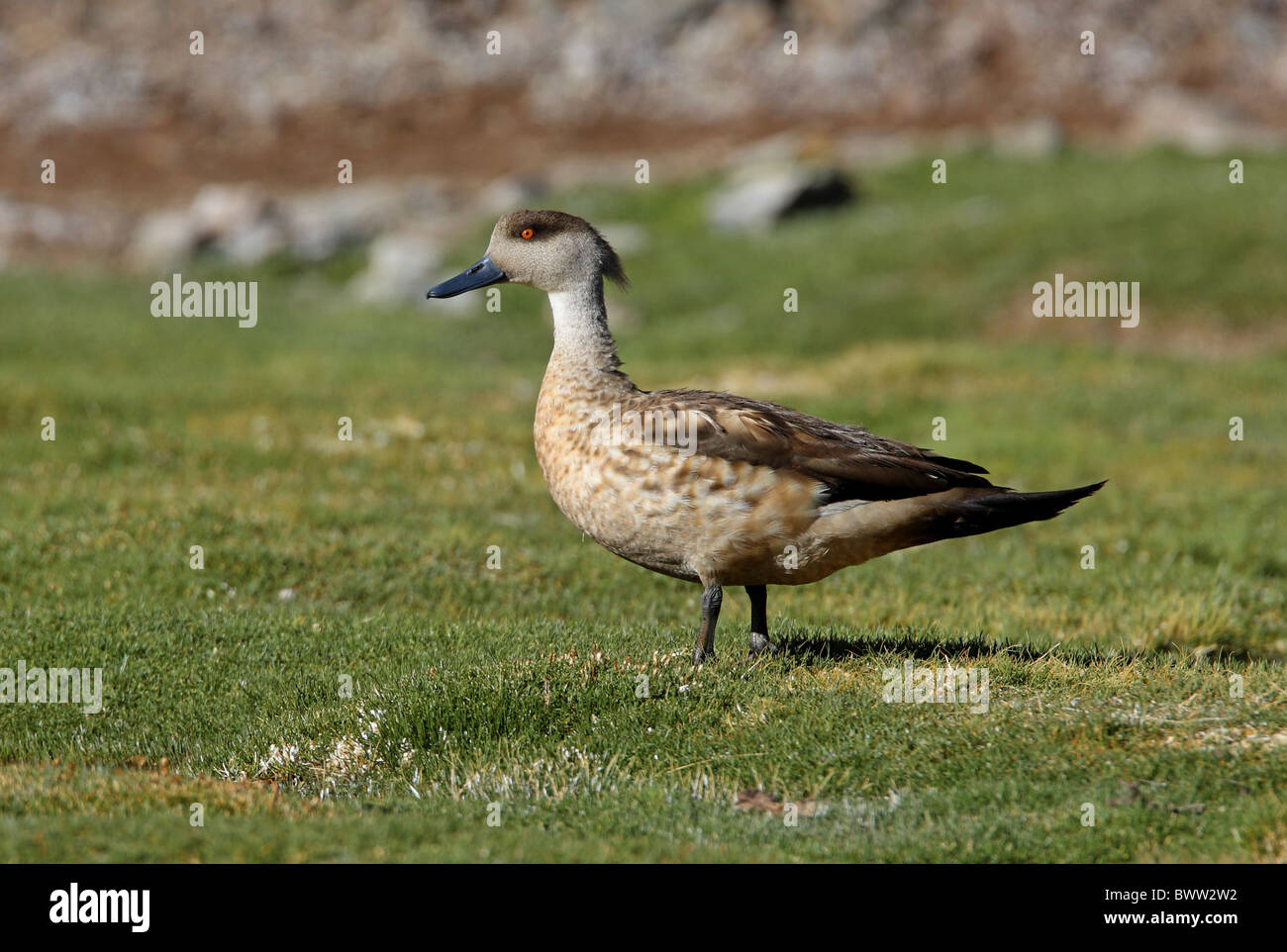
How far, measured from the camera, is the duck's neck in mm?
8602

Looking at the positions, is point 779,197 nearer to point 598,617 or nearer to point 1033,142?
point 1033,142

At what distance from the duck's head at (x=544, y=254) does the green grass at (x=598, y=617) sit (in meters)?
2.26

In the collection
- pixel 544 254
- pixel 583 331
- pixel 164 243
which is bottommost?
pixel 583 331

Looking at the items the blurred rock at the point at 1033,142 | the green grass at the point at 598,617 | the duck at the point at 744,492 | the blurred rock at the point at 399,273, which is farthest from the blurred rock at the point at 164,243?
the duck at the point at 744,492

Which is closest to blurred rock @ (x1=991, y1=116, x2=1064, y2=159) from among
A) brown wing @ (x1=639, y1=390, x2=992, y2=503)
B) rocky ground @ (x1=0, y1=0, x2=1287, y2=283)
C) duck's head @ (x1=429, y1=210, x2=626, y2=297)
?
rocky ground @ (x1=0, y1=0, x2=1287, y2=283)

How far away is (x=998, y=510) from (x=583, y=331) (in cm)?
268

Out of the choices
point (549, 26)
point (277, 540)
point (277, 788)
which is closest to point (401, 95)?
point (549, 26)

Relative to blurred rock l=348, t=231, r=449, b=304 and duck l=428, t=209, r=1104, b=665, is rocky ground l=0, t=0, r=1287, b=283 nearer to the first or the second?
blurred rock l=348, t=231, r=449, b=304

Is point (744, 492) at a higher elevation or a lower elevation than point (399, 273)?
lower

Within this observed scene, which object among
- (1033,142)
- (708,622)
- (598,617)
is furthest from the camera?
(1033,142)

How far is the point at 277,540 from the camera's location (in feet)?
38.8

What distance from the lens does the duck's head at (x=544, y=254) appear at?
347 inches

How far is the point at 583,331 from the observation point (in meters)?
8.73

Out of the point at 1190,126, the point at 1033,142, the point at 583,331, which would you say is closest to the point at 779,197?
the point at 1033,142
